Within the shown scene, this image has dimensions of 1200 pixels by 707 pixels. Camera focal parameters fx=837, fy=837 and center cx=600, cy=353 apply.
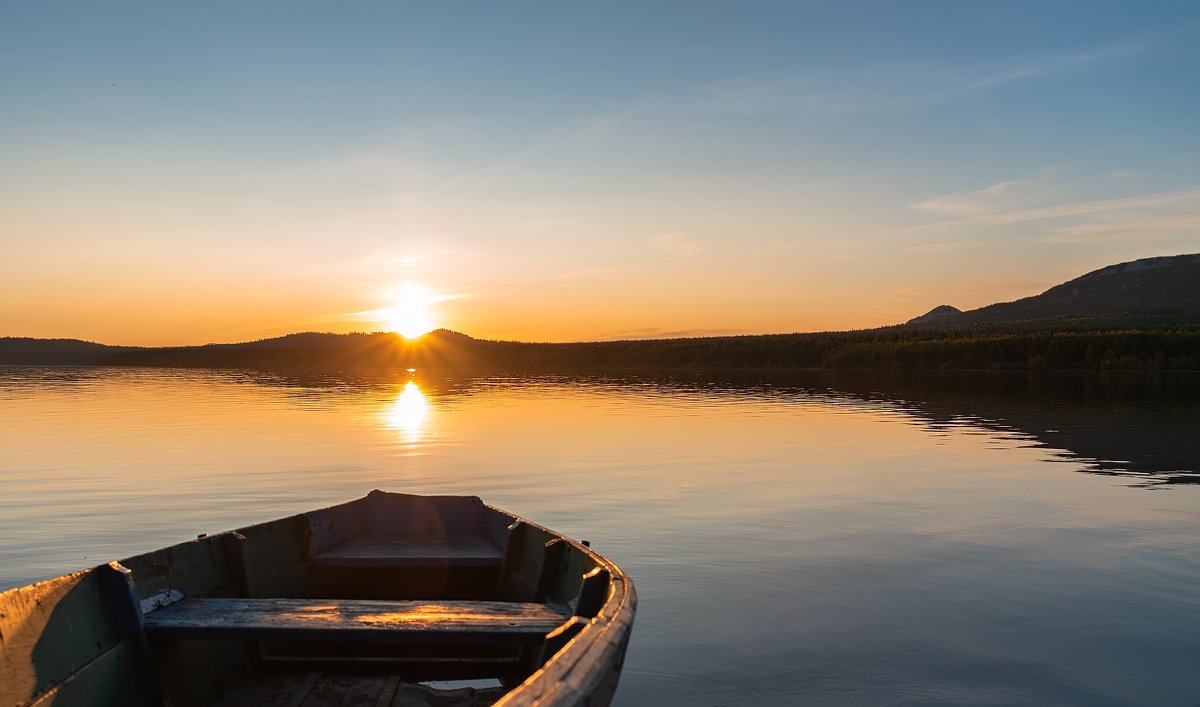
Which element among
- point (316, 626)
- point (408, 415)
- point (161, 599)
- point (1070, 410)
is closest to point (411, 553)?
point (161, 599)

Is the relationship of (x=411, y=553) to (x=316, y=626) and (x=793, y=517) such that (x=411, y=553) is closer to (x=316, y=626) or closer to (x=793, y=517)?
(x=316, y=626)

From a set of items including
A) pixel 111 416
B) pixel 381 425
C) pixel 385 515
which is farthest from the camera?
pixel 111 416

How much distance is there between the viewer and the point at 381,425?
37812 millimetres

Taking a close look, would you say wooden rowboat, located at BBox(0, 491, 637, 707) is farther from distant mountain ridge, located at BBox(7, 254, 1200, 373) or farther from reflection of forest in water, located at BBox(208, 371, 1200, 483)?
distant mountain ridge, located at BBox(7, 254, 1200, 373)

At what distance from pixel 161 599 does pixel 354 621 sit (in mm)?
1923

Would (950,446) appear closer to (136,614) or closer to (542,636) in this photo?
(542,636)

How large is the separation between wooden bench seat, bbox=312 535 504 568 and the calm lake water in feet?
7.14

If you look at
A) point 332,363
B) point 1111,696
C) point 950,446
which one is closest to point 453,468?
point 950,446

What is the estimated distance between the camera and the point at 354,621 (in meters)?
6.75

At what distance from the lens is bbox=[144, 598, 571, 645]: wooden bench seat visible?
6535mm

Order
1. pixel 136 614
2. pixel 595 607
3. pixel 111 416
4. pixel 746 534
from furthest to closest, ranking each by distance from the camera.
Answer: pixel 111 416 < pixel 746 534 < pixel 595 607 < pixel 136 614

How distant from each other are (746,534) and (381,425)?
2567cm

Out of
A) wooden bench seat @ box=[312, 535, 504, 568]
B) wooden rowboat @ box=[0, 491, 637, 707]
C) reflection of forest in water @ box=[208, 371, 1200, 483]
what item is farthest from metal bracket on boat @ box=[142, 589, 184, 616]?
reflection of forest in water @ box=[208, 371, 1200, 483]

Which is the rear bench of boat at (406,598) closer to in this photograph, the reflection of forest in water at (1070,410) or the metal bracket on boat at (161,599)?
the metal bracket on boat at (161,599)
